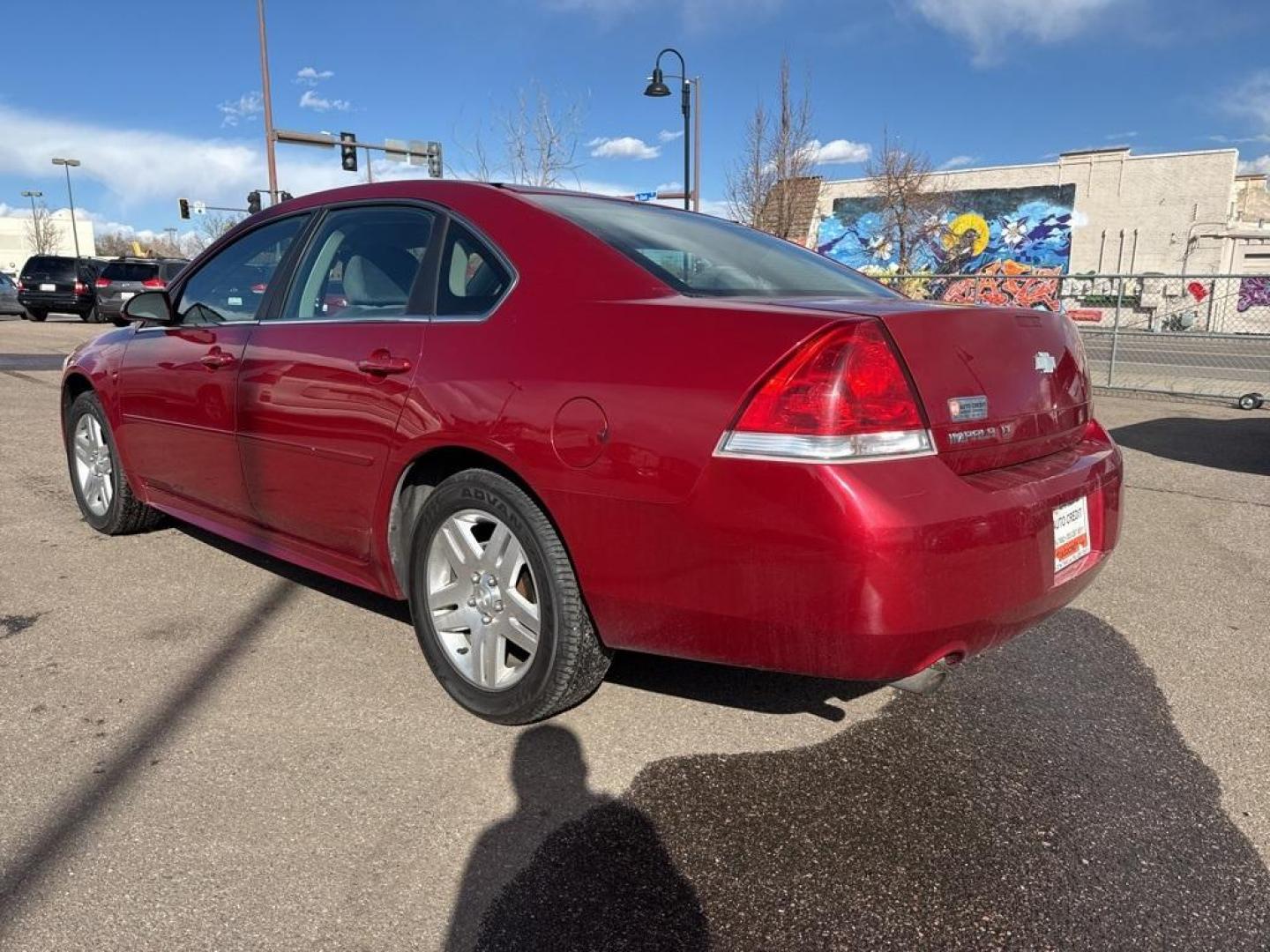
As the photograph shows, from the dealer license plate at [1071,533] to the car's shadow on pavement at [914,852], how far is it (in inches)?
25.6

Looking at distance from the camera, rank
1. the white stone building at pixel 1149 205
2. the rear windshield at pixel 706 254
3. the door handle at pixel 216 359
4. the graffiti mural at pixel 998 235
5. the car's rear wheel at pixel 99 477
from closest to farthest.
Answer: the rear windshield at pixel 706 254 < the door handle at pixel 216 359 < the car's rear wheel at pixel 99 477 < the white stone building at pixel 1149 205 < the graffiti mural at pixel 998 235

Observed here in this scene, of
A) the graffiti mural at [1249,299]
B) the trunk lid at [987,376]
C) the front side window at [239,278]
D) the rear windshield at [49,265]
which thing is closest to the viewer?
the trunk lid at [987,376]

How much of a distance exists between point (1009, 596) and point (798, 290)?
3.65 ft

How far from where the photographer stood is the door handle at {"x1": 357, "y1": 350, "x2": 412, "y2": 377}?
282cm

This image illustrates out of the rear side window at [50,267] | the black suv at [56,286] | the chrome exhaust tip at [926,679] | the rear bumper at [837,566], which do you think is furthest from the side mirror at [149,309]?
the rear side window at [50,267]

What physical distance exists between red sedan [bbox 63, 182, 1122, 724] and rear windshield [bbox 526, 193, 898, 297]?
17mm

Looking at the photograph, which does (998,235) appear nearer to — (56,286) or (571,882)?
(56,286)

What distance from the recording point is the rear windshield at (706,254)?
2.65m

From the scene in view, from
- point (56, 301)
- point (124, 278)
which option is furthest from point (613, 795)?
point (56, 301)

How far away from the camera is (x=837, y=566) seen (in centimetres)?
200

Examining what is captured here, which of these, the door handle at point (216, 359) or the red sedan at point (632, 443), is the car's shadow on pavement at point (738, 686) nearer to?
the red sedan at point (632, 443)

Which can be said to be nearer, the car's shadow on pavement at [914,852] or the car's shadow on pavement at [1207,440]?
the car's shadow on pavement at [914,852]

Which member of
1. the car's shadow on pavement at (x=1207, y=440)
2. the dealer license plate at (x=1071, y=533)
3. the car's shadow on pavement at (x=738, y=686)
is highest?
the dealer license plate at (x=1071, y=533)

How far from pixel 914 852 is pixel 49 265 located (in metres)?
29.5
